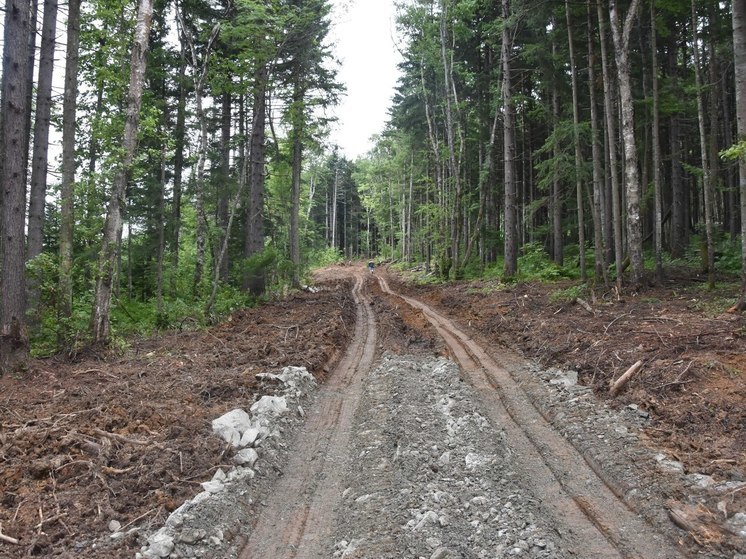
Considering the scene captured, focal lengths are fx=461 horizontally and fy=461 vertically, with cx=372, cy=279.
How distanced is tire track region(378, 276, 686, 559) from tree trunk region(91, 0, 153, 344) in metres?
7.68

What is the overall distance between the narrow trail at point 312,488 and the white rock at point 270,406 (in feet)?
1.55

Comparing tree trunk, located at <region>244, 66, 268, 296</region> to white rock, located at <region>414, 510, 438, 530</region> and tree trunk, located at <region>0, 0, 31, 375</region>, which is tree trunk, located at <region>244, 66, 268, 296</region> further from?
white rock, located at <region>414, 510, 438, 530</region>

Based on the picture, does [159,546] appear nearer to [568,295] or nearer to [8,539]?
[8,539]

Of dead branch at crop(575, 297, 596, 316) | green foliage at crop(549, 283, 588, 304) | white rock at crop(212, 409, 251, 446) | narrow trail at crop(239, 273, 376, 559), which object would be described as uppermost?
green foliage at crop(549, 283, 588, 304)

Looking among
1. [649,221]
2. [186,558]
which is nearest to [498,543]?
[186,558]

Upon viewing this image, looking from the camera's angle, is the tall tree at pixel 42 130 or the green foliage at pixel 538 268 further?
the green foliage at pixel 538 268

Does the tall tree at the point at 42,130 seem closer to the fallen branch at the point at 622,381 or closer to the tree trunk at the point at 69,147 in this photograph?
the tree trunk at the point at 69,147

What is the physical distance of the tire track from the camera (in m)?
4.08

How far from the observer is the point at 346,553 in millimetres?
4094

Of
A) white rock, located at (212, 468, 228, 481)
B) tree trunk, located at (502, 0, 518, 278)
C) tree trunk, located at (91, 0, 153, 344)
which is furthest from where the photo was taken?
tree trunk, located at (502, 0, 518, 278)

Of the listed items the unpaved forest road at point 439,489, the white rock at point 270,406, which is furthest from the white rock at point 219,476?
the white rock at point 270,406

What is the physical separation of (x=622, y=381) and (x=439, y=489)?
162 inches

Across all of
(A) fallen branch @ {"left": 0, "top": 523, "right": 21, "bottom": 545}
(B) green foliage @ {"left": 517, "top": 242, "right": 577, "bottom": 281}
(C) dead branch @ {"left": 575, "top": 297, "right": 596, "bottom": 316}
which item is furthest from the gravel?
(B) green foliage @ {"left": 517, "top": 242, "right": 577, "bottom": 281}

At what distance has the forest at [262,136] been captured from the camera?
376 inches
